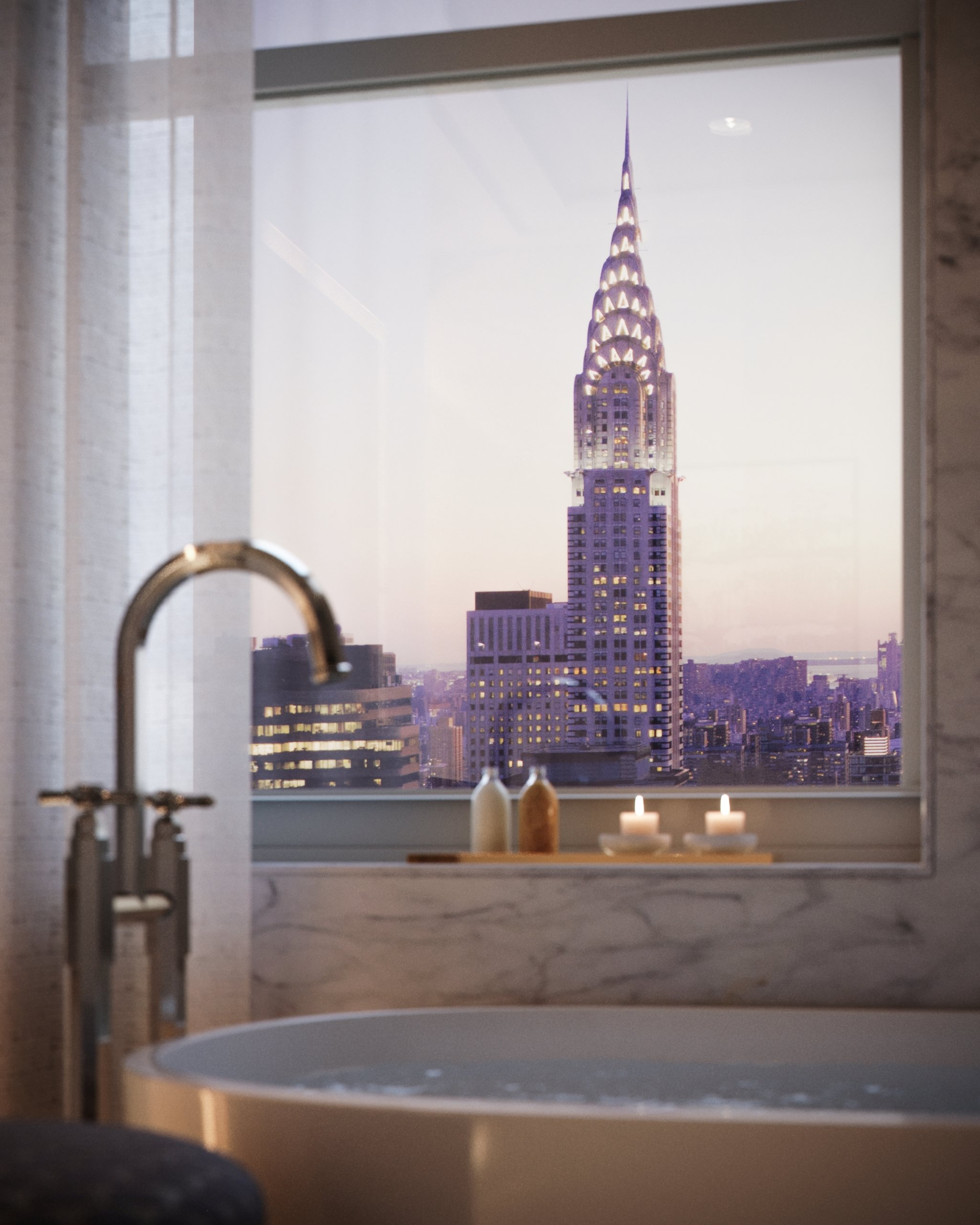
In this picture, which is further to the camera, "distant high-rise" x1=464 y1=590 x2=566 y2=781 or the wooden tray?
"distant high-rise" x1=464 y1=590 x2=566 y2=781

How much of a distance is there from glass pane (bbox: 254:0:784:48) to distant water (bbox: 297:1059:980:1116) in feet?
6.75

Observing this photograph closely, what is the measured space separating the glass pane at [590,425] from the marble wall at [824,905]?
277mm

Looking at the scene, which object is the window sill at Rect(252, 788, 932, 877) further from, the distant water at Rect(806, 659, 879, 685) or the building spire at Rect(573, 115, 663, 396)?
the building spire at Rect(573, 115, 663, 396)

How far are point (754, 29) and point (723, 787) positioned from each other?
1.54 metres

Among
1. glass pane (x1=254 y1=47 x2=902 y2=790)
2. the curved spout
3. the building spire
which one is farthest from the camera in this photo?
the building spire

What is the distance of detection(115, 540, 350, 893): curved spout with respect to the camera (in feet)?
4.50

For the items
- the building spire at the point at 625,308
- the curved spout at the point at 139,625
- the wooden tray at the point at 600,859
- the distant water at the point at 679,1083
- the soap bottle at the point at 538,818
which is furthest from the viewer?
the building spire at the point at 625,308

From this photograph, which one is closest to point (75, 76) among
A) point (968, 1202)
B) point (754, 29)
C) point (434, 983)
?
point (754, 29)

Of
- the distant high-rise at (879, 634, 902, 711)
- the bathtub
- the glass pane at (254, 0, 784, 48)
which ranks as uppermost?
the glass pane at (254, 0, 784, 48)

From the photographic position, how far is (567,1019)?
2.12 meters

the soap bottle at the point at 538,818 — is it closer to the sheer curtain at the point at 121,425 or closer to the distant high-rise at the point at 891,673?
the sheer curtain at the point at 121,425

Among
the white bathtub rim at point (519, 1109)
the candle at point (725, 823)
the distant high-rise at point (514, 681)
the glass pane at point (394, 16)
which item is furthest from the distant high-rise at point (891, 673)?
the glass pane at point (394, 16)

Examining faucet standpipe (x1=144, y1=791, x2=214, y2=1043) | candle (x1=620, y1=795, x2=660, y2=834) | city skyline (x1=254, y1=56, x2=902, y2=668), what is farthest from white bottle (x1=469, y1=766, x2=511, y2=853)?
faucet standpipe (x1=144, y1=791, x2=214, y2=1043)

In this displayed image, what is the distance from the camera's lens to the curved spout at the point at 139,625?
1372 mm
